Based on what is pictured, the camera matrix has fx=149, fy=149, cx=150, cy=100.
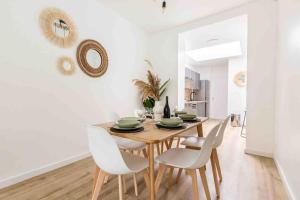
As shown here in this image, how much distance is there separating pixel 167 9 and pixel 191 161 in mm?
2688

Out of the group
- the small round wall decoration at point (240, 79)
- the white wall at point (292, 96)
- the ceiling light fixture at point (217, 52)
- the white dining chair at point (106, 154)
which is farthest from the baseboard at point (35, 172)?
the small round wall decoration at point (240, 79)

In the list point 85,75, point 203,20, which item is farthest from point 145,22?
point 85,75

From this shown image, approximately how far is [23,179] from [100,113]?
134cm

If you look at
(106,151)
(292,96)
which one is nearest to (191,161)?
(106,151)

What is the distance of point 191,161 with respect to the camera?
130cm

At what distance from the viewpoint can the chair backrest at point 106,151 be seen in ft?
3.49

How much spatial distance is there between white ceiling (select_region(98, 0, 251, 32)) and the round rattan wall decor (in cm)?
84

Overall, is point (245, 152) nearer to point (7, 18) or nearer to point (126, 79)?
point (126, 79)

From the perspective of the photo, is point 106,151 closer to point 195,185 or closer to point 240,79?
point 195,185

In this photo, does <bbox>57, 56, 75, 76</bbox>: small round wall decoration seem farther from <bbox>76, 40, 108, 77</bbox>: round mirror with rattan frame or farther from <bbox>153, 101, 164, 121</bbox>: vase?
<bbox>153, 101, 164, 121</bbox>: vase

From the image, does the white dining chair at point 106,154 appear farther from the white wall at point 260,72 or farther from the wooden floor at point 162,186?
the white wall at point 260,72

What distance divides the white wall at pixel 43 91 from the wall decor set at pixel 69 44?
0.07 meters

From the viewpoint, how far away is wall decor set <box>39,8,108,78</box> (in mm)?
2029

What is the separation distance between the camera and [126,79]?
10.7 ft
